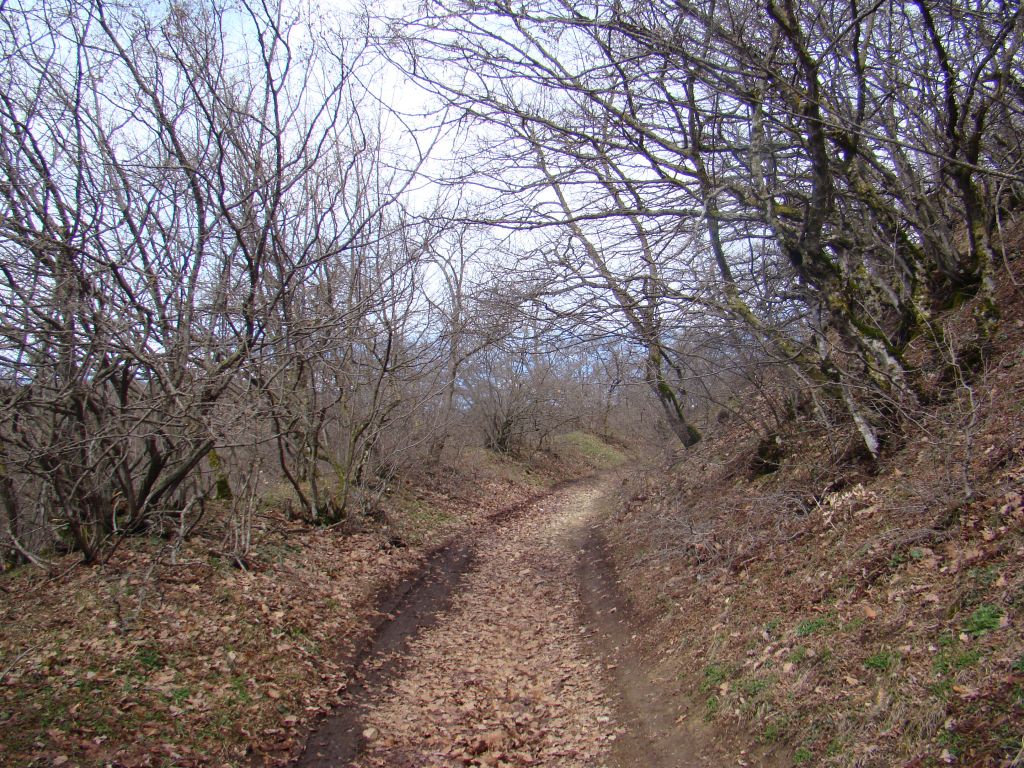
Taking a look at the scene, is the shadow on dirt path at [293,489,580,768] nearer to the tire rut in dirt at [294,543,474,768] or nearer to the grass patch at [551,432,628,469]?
the tire rut in dirt at [294,543,474,768]

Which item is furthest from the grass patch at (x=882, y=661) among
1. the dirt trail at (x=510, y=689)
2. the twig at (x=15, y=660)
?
the twig at (x=15, y=660)

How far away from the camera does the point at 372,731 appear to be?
5203 millimetres

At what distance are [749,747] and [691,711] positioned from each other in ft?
2.60

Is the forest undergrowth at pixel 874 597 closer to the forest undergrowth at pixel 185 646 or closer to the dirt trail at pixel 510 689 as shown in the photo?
the dirt trail at pixel 510 689

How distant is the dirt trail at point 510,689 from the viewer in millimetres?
4781

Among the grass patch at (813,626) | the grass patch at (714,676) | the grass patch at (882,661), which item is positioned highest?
the grass patch at (813,626)

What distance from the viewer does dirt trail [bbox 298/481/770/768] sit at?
4.78m

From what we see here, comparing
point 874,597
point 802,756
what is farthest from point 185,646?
point 874,597

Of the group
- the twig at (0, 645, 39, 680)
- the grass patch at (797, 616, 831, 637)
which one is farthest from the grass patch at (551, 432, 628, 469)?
the twig at (0, 645, 39, 680)

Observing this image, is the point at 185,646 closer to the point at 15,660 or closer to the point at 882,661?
the point at 15,660

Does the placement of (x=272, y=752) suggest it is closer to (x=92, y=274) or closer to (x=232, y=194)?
(x=92, y=274)

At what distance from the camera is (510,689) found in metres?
6.00

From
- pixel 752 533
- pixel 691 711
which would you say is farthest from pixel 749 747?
pixel 752 533

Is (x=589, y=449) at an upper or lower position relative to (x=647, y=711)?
upper
